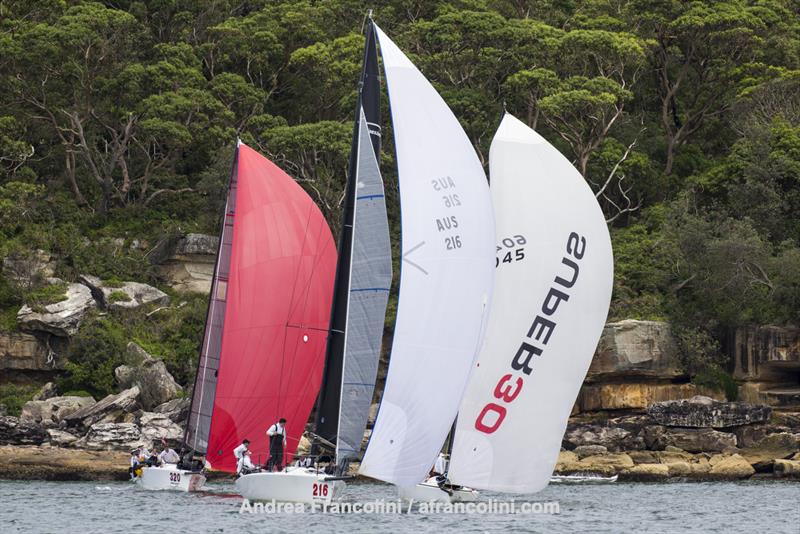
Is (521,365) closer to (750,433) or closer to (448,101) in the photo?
(750,433)

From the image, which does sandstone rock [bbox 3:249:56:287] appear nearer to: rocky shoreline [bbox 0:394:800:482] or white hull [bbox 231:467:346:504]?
rocky shoreline [bbox 0:394:800:482]

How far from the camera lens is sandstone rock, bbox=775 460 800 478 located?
116 feet

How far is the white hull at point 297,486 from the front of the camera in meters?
22.8

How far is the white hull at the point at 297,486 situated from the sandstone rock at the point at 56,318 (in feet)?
59.5

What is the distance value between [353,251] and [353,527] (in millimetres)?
4374

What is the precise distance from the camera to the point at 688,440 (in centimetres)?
3691

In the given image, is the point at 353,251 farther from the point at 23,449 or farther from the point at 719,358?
the point at 719,358

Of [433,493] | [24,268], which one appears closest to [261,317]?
[433,493]

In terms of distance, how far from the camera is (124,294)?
4216cm

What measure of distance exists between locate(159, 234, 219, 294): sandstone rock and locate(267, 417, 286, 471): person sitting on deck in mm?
20883

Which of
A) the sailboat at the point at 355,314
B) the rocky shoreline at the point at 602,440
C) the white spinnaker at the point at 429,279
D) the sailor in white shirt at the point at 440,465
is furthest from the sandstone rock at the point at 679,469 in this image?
the white spinnaker at the point at 429,279

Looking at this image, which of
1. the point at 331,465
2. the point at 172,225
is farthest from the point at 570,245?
→ the point at 172,225

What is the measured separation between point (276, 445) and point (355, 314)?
10.5 ft

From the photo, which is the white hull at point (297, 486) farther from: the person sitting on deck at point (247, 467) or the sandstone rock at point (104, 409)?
the sandstone rock at point (104, 409)
